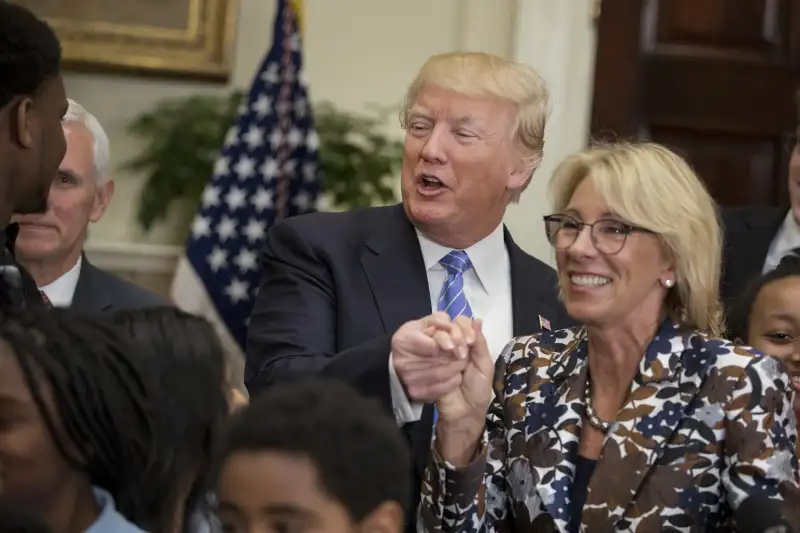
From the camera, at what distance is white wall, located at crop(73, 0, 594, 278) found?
222 inches

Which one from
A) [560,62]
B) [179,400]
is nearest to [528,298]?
[179,400]

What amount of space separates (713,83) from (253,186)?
6.14 feet

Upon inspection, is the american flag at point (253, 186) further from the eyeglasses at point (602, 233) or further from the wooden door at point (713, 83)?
the eyeglasses at point (602, 233)

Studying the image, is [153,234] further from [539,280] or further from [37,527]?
[37,527]

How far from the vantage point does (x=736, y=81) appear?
5.57 meters

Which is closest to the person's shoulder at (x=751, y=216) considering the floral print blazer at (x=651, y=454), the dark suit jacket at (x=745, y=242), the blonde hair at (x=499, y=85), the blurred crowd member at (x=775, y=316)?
the dark suit jacket at (x=745, y=242)

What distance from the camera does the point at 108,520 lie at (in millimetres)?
1837

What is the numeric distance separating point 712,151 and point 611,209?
2968 millimetres

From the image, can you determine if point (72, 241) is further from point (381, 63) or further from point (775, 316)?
point (381, 63)

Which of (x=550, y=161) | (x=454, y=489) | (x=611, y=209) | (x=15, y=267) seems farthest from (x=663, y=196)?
(x=550, y=161)

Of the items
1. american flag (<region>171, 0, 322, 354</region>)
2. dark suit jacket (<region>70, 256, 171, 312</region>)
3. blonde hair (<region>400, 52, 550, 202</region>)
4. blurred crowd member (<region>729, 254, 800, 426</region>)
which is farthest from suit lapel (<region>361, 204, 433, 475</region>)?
american flag (<region>171, 0, 322, 354</region>)

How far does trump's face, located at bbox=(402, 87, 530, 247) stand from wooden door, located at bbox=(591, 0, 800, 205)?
234 centimetres

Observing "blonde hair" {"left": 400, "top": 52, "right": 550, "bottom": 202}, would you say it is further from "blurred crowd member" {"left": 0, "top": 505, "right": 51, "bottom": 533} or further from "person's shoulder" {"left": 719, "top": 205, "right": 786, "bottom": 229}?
"blurred crowd member" {"left": 0, "top": 505, "right": 51, "bottom": 533}

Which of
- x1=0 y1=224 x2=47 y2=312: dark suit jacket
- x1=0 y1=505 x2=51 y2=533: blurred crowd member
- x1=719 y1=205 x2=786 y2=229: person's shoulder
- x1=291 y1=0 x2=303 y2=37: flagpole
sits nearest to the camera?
x1=0 y1=505 x2=51 y2=533: blurred crowd member
